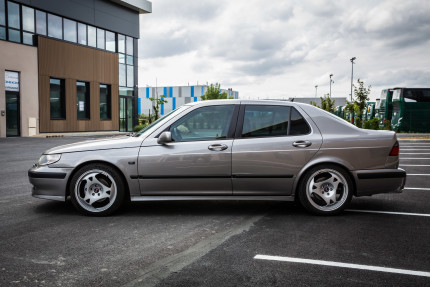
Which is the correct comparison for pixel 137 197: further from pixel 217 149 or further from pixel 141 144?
pixel 217 149

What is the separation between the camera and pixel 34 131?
1032 inches

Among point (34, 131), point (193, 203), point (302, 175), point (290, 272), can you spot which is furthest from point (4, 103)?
point (290, 272)

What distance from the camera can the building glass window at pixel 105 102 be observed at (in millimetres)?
32562

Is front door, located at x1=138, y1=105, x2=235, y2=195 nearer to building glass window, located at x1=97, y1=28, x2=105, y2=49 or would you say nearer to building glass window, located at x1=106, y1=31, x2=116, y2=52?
building glass window, located at x1=97, y1=28, x2=105, y2=49

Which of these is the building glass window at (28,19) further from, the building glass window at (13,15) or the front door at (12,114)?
the front door at (12,114)

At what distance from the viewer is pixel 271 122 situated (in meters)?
5.60

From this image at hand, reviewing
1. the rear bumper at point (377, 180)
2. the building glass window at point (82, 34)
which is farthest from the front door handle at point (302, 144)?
the building glass window at point (82, 34)

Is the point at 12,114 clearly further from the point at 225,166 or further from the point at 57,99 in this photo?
the point at 225,166

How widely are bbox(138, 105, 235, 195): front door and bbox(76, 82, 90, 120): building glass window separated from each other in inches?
1030

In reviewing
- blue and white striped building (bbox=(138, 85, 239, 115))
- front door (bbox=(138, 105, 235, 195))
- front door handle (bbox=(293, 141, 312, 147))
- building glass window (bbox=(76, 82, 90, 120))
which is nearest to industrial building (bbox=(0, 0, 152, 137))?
building glass window (bbox=(76, 82, 90, 120))

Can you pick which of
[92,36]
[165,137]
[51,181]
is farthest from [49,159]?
[92,36]

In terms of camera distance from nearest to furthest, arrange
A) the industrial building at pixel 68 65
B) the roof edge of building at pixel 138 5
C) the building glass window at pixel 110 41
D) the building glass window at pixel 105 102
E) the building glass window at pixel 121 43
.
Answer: the industrial building at pixel 68 65 < the building glass window at pixel 105 102 < the building glass window at pixel 110 41 < the roof edge of building at pixel 138 5 < the building glass window at pixel 121 43

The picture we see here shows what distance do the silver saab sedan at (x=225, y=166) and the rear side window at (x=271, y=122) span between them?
0.01 metres

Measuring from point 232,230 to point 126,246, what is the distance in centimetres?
123
